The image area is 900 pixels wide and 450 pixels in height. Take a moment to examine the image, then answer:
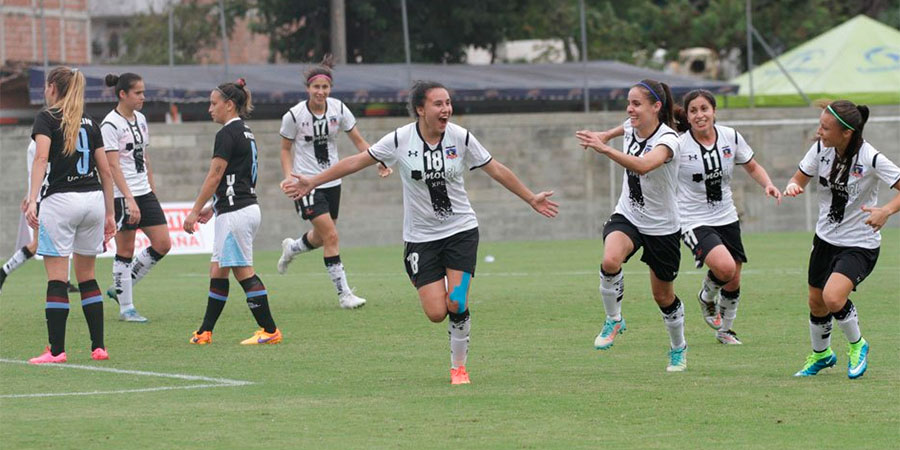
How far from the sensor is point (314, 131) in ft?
48.1

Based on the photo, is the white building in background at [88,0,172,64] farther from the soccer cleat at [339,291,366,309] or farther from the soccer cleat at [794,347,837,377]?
the soccer cleat at [794,347,837,377]

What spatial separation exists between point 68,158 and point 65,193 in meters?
0.25

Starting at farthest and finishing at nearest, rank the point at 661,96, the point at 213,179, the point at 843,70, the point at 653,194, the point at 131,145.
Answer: the point at 843,70 → the point at 131,145 → the point at 213,179 → the point at 653,194 → the point at 661,96

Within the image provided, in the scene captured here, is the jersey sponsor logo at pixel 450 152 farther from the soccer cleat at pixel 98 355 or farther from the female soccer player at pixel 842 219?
the soccer cleat at pixel 98 355

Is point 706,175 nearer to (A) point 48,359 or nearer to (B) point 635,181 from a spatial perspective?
(B) point 635,181

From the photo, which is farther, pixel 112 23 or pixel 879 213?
pixel 112 23

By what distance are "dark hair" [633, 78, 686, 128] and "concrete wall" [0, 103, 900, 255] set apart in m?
16.8

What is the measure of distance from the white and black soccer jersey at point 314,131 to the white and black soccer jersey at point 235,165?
3.04m

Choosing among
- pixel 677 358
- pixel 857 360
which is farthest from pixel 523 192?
pixel 857 360

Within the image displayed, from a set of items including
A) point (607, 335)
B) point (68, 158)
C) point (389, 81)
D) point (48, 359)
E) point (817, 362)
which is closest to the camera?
point (817, 362)

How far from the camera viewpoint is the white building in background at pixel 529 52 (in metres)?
39.8

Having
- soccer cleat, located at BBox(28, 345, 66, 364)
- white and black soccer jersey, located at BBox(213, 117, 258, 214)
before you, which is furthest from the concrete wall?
soccer cleat, located at BBox(28, 345, 66, 364)

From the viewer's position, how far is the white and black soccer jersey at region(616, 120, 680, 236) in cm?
1012

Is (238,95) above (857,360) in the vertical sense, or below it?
above
